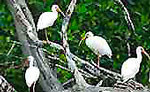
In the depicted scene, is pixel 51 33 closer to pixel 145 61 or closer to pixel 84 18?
pixel 84 18

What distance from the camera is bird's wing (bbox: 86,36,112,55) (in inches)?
124

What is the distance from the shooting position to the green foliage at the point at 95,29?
3.48m

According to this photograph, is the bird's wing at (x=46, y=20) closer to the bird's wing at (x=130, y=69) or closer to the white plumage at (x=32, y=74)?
the white plumage at (x=32, y=74)

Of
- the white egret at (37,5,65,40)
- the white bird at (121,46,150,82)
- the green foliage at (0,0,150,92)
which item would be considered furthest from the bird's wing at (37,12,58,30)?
the white bird at (121,46,150,82)

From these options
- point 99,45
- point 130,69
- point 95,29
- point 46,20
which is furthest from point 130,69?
point 95,29

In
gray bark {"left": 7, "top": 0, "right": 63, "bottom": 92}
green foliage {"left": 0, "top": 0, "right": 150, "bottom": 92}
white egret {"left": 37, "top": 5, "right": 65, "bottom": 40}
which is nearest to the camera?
gray bark {"left": 7, "top": 0, "right": 63, "bottom": 92}

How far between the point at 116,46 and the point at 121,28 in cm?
24

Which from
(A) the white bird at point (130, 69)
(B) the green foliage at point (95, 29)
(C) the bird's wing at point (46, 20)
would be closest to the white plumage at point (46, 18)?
(C) the bird's wing at point (46, 20)

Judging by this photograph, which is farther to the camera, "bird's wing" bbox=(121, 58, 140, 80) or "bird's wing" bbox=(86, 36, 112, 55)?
"bird's wing" bbox=(86, 36, 112, 55)

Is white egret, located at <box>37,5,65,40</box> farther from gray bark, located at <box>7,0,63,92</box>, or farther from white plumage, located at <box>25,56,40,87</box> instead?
white plumage, located at <box>25,56,40,87</box>

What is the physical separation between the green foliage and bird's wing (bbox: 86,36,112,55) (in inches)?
8.3

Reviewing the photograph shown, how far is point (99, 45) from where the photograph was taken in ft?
10.3

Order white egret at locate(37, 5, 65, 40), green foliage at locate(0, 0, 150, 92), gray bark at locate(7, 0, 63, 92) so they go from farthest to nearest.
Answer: green foliage at locate(0, 0, 150, 92)
white egret at locate(37, 5, 65, 40)
gray bark at locate(7, 0, 63, 92)

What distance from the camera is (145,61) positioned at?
401 cm
